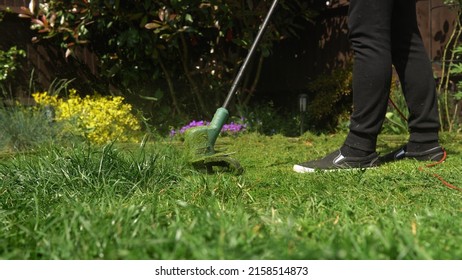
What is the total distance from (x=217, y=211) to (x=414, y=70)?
167cm

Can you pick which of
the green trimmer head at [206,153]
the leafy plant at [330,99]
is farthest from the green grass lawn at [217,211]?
the leafy plant at [330,99]

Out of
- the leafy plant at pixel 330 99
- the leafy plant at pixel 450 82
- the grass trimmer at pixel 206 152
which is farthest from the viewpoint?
the leafy plant at pixel 330 99

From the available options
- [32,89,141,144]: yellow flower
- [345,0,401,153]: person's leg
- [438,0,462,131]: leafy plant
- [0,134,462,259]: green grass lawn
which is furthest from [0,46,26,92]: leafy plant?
[438,0,462,131]: leafy plant

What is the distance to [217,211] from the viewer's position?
59.1 inches

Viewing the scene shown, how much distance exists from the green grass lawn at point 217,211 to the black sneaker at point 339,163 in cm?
10

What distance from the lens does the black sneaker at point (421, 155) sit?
110 inches

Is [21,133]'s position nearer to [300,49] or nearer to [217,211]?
[217,211]

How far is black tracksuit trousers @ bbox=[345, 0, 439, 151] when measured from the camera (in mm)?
2588

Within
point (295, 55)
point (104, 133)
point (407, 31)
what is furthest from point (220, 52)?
point (407, 31)

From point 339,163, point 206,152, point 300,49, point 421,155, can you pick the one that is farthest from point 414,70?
point 300,49

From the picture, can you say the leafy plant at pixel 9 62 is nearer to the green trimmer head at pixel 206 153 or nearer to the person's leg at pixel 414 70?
the green trimmer head at pixel 206 153

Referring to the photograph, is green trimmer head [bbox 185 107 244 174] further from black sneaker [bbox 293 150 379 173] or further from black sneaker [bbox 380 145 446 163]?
black sneaker [bbox 380 145 446 163]

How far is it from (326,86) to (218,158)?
3.31m

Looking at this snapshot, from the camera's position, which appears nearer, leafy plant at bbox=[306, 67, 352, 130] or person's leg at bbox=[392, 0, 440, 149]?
person's leg at bbox=[392, 0, 440, 149]
